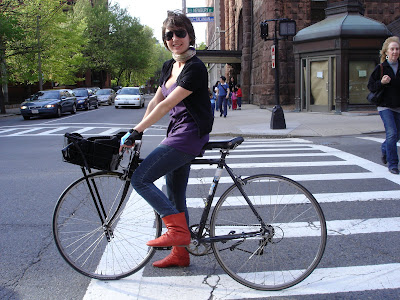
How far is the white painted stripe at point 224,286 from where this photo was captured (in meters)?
3.26

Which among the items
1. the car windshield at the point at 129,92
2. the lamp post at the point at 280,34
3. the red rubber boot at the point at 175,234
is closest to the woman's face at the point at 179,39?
the red rubber boot at the point at 175,234

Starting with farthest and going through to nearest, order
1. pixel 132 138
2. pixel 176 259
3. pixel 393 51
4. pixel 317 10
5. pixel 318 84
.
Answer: pixel 317 10, pixel 318 84, pixel 393 51, pixel 176 259, pixel 132 138

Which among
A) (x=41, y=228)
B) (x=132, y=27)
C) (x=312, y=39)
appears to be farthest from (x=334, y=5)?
(x=132, y=27)

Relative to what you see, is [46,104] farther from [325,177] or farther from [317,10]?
[325,177]

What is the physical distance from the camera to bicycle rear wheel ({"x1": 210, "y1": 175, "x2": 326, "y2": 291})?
3.30 meters

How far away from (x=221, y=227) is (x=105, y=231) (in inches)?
39.5

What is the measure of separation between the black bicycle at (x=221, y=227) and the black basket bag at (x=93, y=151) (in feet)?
0.13

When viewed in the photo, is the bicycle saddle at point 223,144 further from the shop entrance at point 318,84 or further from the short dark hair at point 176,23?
the shop entrance at point 318,84

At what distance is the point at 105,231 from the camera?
3646 millimetres

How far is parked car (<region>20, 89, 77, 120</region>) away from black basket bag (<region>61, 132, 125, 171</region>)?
22.5m

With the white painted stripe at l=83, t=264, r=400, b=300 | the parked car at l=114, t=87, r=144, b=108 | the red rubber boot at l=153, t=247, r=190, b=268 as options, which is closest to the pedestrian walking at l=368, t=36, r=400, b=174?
the white painted stripe at l=83, t=264, r=400, b=300

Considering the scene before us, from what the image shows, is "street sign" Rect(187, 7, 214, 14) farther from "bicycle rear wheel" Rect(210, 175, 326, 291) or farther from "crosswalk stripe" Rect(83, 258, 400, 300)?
"crosswalk stripe" Rect(83, 258, 400, 300)

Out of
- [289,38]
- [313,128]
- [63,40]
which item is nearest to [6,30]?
[63,40]

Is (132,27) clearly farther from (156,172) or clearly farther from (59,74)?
(156,172)
